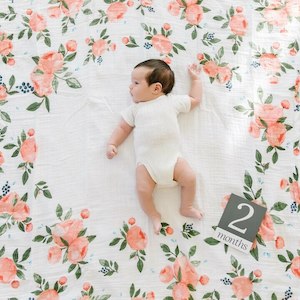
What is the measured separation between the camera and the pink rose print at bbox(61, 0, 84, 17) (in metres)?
1.46

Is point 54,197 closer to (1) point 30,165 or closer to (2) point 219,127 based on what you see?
(1) point 30,165

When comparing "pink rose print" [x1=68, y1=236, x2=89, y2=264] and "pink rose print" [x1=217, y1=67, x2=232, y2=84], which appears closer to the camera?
"pink rose print" [x1=68, y1=236, x2=89, y2=264]

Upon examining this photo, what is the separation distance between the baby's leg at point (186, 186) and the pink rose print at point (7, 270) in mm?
485

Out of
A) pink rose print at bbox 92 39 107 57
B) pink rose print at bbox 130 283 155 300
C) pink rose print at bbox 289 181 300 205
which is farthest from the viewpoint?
pink rose print at bbox 92 39 107 57

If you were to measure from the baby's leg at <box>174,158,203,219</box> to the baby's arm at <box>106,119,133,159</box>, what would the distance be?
18 cm

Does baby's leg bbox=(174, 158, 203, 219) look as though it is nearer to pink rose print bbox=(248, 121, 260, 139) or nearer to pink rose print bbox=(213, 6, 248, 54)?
pink rose print bbox=(248, 121, 260, 139)

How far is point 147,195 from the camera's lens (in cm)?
124

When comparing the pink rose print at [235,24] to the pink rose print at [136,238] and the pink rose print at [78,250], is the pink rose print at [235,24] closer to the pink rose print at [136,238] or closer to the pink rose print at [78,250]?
the pink rose print at [136,238]

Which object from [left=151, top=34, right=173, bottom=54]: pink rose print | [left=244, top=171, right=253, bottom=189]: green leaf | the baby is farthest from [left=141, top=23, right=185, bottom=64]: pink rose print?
[left=244, top=171, right=253, bottom=189]: green leaf

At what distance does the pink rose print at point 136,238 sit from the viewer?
1.24 meters

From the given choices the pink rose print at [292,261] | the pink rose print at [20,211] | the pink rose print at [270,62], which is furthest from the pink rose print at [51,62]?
the pink rose print at [292,261]

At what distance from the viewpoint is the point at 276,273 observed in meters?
1.24

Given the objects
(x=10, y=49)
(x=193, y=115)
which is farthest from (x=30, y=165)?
(x=193, y=115)

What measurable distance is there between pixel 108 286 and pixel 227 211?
15.4 inches
